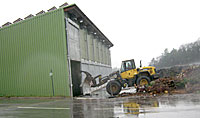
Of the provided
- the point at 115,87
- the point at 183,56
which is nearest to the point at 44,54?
the point at 115,87

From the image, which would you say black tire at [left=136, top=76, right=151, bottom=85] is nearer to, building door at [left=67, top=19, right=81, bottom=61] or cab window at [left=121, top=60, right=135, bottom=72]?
cab window at [left=121, top=60, right=135, bottom=72]

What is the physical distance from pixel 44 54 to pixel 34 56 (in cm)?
131

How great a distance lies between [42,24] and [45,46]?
86.6 inches

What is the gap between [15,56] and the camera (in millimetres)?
18266

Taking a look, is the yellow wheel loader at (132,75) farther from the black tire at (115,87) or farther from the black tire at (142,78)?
the black tire at (115,87)

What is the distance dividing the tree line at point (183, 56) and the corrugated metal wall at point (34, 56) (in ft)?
137

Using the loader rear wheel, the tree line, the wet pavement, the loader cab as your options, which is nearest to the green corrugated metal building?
the loader cab

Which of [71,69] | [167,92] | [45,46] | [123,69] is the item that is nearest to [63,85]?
[71,69]

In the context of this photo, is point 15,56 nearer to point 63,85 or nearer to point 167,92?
point 63,85

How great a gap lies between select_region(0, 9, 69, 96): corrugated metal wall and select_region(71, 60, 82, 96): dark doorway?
1.21m

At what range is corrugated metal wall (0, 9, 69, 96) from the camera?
1553 cm

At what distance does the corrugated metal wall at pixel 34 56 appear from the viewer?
1553cm

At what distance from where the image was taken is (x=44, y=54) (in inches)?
643

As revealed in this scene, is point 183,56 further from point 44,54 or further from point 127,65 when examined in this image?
point 44,54
